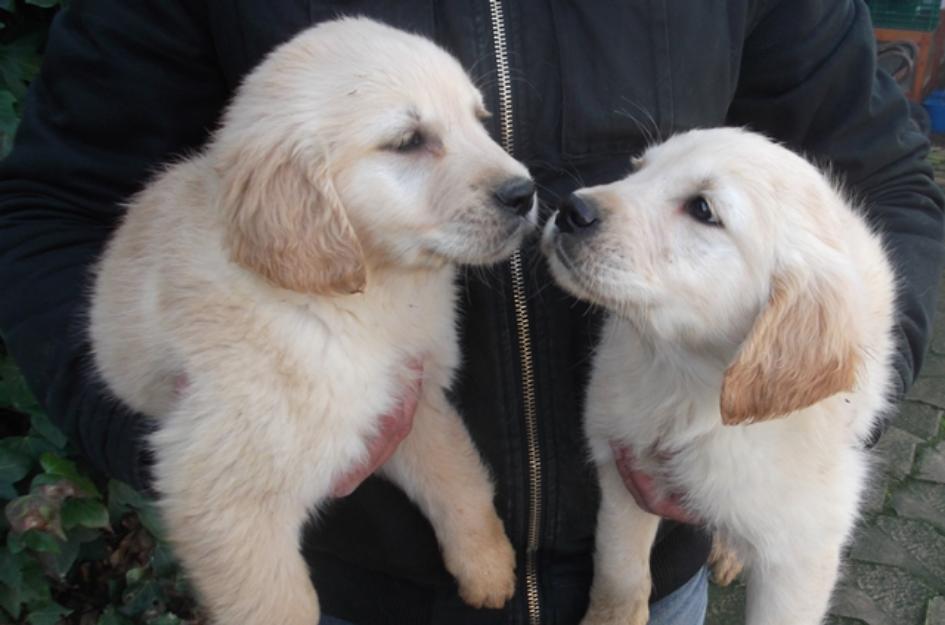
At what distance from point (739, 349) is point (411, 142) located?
76cm

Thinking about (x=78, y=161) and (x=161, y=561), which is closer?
(x=78, y=161)

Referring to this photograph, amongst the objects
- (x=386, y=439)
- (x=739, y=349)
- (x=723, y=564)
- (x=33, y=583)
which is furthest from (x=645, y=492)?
(x=33, y=583)

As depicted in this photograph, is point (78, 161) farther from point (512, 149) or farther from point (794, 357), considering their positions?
point (794, 357)

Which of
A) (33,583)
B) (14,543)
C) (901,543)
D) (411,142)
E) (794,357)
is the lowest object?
(901,543)

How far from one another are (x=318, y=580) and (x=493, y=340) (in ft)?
2.79

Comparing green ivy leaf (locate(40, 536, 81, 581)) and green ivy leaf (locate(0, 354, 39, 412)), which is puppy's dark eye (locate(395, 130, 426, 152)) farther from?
green ivy leaf (locate(40, 536, 81, 581))

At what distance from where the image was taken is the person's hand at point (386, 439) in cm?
206

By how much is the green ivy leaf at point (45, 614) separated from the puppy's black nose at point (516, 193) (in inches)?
82.1

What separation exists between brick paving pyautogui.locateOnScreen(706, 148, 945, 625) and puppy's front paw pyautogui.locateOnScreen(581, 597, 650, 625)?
2.01m

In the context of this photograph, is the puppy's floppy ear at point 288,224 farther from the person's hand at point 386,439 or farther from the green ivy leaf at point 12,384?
the green ivy leaf at point 12,384

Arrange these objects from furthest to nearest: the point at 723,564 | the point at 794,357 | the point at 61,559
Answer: the point at 723,564, the point at 61,559, the point at 794,357

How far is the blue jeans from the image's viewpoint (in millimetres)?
2523

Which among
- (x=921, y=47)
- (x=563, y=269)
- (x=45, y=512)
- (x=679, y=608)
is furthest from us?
(x=921, y=47)

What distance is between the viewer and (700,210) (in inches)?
76.1
